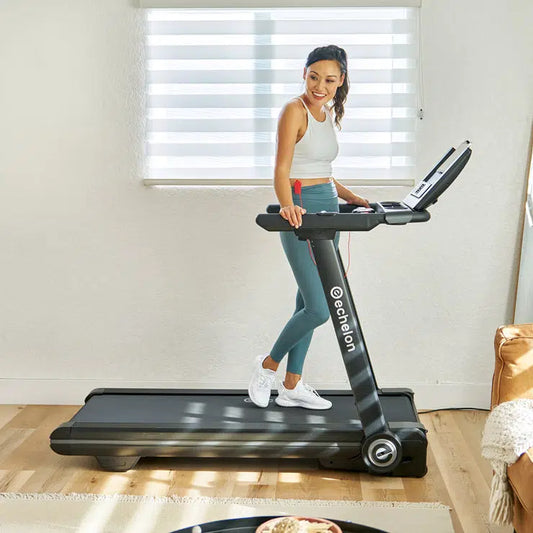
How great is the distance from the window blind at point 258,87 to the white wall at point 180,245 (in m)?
0.08

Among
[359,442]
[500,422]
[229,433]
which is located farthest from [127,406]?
[500,422]

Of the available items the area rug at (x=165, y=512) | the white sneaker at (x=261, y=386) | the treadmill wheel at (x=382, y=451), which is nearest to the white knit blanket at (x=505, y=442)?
the area rug at (x=165, y=512)

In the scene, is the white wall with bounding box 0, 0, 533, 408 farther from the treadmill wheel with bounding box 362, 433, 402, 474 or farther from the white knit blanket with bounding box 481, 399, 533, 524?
the white knit blanket with bounding box 481, 399, 533, 524

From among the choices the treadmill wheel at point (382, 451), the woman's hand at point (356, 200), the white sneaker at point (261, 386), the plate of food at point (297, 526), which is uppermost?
the woman's hand at point (356, 200)

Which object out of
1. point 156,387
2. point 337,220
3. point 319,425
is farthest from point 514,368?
point 156,387

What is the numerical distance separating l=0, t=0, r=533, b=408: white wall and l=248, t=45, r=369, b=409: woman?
0.54 m

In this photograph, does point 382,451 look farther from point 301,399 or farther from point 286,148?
point 286,148

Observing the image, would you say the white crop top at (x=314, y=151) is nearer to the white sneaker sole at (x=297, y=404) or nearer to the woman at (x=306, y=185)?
the woman at (x=306, y=185)

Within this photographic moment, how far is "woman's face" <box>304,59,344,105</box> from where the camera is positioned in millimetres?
2988

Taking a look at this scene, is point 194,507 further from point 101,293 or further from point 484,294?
point 484,294

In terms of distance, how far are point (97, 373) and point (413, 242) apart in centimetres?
157

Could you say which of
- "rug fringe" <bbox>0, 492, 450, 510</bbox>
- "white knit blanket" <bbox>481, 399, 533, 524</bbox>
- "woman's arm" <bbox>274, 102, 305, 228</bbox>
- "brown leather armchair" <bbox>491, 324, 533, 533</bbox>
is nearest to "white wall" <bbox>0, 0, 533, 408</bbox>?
"woman's arm" <bbox>274, 102, 305, 228</bbox>

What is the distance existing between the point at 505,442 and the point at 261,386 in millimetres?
1320

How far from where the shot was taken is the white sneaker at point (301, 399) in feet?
10.6
